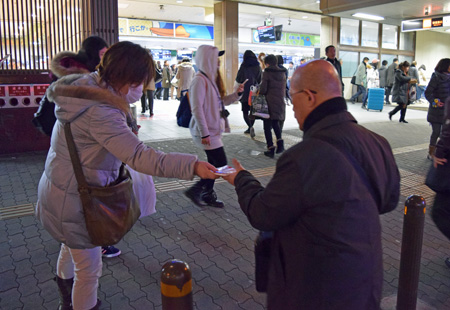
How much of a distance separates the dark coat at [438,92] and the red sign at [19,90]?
737 centimetres

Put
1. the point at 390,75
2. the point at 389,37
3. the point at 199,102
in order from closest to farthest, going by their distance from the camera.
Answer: the point at 199,102
the point at 390,75
the point at 389,37

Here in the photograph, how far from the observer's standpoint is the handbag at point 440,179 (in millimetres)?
3379

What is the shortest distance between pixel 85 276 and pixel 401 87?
1163 centimetres

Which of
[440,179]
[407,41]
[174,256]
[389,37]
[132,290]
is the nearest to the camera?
[132,290]

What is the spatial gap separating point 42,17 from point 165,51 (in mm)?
19185

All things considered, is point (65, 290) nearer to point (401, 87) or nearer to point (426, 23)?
point (401, 87)

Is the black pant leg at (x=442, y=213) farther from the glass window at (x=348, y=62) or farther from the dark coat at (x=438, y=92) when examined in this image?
the glass window at (x=348, y=62)

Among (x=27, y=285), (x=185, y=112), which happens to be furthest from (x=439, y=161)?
(x=27, y=285)

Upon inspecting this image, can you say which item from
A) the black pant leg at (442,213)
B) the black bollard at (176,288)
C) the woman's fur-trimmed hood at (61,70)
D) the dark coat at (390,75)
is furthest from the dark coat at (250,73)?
the dark coat at (390,75)

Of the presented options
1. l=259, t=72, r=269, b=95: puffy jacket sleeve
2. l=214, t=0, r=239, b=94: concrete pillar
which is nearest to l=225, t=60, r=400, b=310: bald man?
l=259, t=72, r=269, b=95: puffy jacket sleeve

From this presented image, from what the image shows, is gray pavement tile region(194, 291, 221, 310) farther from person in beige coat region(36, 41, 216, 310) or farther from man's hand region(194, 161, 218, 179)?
man's hand region(194, 161, 218, 179)

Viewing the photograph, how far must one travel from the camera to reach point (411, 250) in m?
2.76

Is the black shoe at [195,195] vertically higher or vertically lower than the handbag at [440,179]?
lower

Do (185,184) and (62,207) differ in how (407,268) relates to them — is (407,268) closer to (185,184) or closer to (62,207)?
(62,207)
